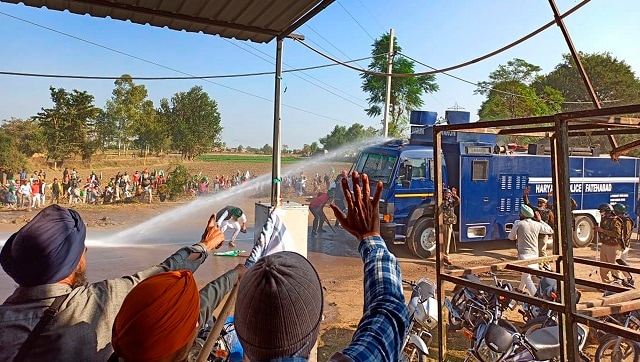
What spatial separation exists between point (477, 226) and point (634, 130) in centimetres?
839

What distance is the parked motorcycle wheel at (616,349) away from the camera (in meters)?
4.86

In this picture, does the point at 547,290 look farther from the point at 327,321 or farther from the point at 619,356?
the point at 327,321

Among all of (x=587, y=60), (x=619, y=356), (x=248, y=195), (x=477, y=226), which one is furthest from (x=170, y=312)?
(x=587, y=60)

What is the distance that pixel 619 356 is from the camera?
487cm

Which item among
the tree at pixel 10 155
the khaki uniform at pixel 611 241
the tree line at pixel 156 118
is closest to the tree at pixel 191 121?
the tree line at pixel 156 118

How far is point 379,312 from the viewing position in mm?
1361

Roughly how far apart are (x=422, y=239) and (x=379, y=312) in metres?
10.2

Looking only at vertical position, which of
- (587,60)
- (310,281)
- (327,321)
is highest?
(587,60)

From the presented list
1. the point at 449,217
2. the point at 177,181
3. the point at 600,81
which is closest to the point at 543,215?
the point at 449,217

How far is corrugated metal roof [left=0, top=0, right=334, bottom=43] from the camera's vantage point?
3688mm

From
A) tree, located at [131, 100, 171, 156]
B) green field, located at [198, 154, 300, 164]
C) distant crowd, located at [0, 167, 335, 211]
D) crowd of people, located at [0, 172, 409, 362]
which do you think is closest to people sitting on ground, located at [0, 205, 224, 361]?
crowd of people, located at [0, 172, 409, 362]

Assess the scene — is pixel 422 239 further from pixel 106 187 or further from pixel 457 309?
pixel 106 187

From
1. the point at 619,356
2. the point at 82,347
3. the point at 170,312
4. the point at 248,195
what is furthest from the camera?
the point at 248,195

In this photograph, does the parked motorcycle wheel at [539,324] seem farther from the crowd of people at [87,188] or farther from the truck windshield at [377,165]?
the crowd of people at [87,188]
